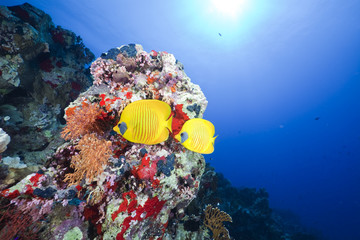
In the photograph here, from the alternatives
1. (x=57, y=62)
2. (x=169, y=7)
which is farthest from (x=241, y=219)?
(x=169, y=7)

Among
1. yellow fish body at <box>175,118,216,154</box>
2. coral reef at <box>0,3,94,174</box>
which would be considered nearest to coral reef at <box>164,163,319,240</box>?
yellow fish body at <box>175,118,216,154</box>

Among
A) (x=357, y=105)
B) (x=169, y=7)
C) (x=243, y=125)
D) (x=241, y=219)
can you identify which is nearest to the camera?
(x=241, y=219)

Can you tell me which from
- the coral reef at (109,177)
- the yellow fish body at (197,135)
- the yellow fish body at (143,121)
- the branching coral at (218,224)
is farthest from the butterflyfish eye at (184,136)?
the branching coral at (218,224)

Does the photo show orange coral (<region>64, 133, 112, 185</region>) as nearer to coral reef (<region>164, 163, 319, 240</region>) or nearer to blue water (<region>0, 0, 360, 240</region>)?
coral reef (<region>164, 163, 319, 240</region>)

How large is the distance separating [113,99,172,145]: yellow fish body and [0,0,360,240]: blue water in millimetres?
6510

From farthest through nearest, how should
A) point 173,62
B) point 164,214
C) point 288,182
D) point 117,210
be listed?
point 288,182
point 173,62
point 164,214
point 117,210

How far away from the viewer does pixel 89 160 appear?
7.57ft

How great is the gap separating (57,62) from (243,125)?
161 meters

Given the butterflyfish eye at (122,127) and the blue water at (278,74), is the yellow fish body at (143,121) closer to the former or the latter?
the butterflyfish eye at (122,127)

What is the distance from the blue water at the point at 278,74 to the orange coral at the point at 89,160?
6.00 metres

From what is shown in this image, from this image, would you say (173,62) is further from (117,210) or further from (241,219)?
(241,219)

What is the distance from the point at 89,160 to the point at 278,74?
11735 cm

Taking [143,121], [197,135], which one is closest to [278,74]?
[197,135]

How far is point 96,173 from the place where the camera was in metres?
2.33
